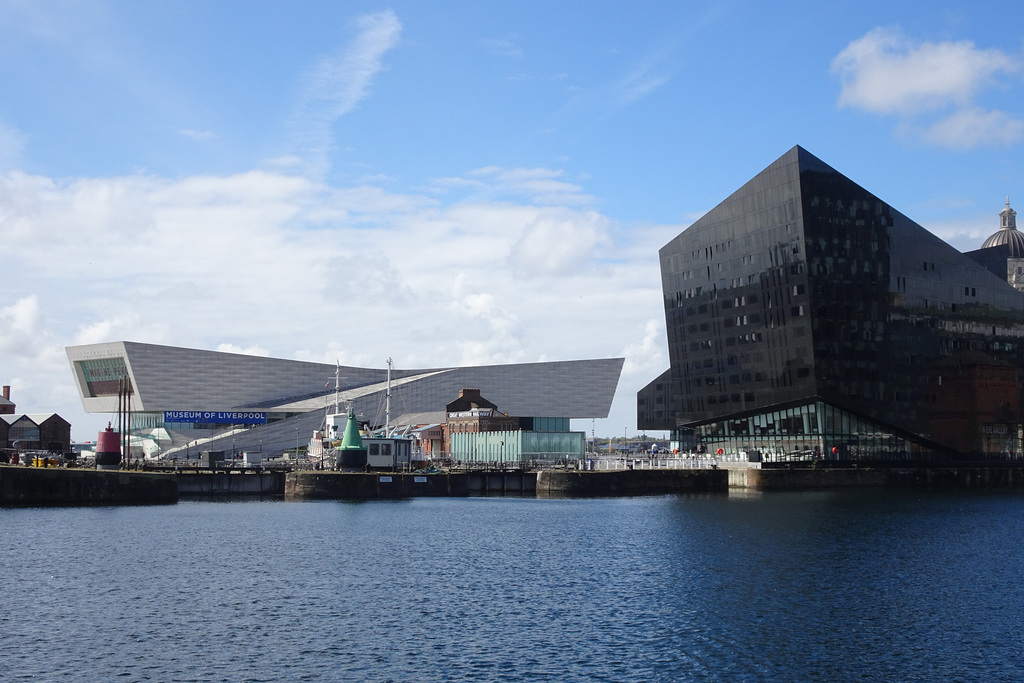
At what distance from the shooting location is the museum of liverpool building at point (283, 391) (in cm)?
14600

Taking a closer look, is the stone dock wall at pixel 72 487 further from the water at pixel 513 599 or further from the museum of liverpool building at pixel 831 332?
the museum of liverpool building at pixel 831 332

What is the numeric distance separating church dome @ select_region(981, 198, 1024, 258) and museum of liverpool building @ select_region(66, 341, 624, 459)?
83067 mm

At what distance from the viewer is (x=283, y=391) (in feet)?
522

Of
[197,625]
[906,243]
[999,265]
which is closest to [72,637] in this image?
[197,625]

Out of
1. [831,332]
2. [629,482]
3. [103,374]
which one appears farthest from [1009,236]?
[103,374]

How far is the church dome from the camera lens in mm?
184375

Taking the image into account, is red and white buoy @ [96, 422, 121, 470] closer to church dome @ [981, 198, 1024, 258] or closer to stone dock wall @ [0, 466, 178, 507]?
stone dock wall @ [0, 466, 178, 507]

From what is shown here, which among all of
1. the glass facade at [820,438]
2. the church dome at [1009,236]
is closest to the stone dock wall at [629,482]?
the glass facade at [820,438]

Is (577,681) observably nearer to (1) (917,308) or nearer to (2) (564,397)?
(1) (917,308)

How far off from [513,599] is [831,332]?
71483 millimetres

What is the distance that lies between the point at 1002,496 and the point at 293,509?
6576cm

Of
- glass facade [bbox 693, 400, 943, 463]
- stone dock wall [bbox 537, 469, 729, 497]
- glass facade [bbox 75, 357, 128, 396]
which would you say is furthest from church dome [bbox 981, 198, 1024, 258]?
glass facade [bbox 75, 357, 128, 396]

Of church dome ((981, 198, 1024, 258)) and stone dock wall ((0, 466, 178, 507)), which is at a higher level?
church dome ((981, 198, 1024, 258))

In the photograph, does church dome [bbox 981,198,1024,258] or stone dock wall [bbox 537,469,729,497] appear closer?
stone dock wall [bbox 537,469,729,497]
